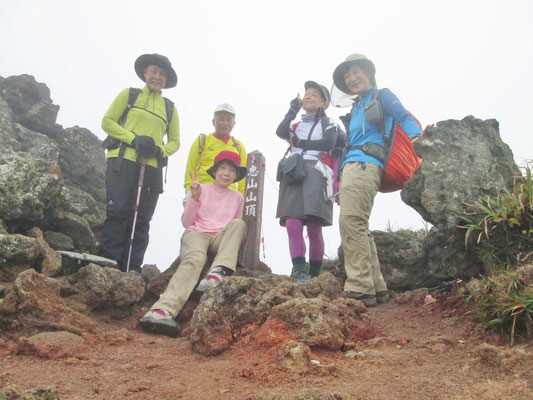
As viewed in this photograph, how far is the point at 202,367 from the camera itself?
11.3 ft

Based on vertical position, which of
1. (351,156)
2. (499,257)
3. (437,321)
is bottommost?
(437,321)

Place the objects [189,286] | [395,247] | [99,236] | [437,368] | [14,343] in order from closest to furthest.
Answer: [437,368], [14,343], [189,286], [395,247], [99,236]

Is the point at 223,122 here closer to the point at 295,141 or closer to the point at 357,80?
the point at 295,141

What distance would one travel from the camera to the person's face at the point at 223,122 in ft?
24.1

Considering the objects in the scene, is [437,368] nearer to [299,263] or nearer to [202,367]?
[202,367]

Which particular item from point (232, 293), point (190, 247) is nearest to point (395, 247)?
point (190, 247)

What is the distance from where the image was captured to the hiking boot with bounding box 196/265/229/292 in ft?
17.6

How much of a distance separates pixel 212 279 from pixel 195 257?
0.39m

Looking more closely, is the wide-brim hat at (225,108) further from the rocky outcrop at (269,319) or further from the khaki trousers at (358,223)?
the rocky outcrop at (269,319)

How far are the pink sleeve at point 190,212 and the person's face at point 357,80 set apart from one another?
8.25 ft

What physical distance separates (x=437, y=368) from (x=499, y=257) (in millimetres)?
1650

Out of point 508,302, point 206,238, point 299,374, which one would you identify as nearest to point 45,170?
point 206,238

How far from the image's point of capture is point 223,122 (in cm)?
732

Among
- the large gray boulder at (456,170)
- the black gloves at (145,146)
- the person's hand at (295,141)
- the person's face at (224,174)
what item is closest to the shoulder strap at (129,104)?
the black gloves at (145,146)
